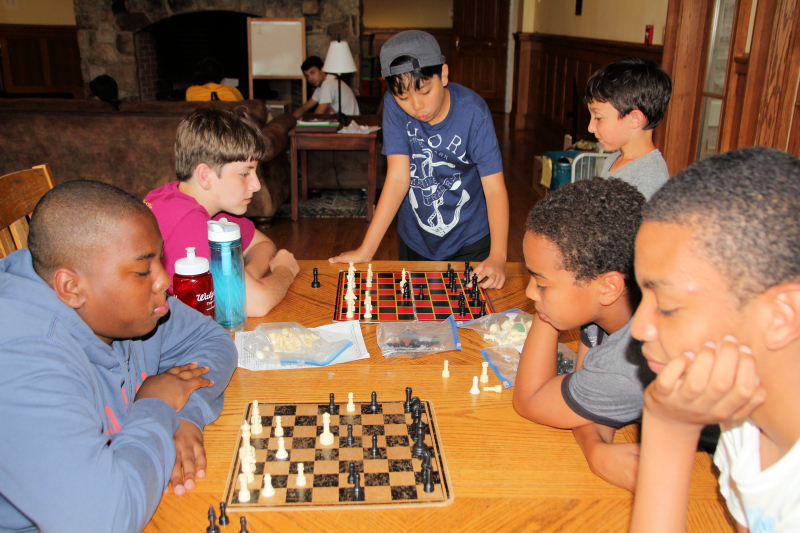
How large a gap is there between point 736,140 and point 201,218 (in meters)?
3.11

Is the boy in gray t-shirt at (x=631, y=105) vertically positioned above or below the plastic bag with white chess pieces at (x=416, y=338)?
above

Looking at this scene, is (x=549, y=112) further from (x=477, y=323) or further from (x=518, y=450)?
(x=518, y=450)

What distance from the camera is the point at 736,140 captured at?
3416 millimetres

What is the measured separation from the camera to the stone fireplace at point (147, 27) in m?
7.52

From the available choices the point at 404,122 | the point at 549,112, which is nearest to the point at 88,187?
the point at 404,122

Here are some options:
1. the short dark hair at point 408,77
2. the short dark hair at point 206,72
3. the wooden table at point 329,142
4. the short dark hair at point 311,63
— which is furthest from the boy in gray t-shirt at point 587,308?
the short dark hair at point 206,72

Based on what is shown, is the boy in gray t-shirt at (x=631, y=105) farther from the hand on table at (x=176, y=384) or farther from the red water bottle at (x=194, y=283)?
the hand on table at (x=176, y=384)

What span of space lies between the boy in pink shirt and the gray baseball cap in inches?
18.9

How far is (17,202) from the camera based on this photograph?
1709mm

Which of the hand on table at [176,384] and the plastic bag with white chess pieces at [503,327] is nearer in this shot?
the hand on table at [176,384]

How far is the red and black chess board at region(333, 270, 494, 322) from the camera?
1643mm

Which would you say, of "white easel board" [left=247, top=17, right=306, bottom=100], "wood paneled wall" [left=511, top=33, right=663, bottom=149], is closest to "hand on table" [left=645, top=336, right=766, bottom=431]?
"wood paneled wall" [left=511, top=33, right=663, bottom=149]

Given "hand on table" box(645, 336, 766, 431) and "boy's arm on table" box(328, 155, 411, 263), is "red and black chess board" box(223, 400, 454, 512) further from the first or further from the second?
"boy's arm on table" box(328, 155, 411, 263)

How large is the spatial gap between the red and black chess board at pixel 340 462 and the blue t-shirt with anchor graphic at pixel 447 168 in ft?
3.94
